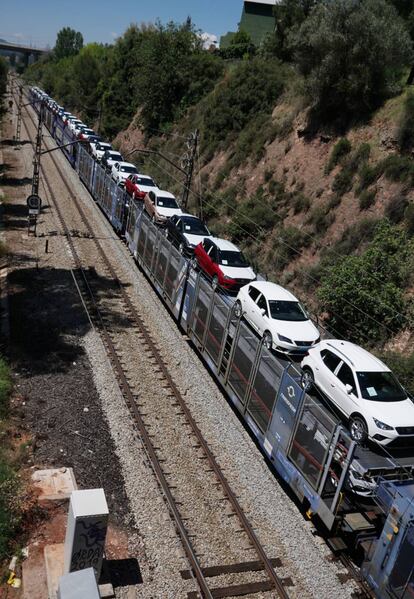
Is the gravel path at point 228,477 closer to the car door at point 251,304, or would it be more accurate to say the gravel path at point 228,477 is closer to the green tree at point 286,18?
the car door at point 251,304

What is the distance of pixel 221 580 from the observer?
395 inches

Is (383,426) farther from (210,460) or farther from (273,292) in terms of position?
(273,292)

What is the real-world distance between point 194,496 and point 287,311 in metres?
7.90

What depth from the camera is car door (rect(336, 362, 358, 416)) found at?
14.0 meters

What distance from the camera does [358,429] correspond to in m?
13.6

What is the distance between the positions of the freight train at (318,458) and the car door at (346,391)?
566 mm

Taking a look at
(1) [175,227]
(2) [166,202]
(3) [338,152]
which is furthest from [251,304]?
(3) [338,152]

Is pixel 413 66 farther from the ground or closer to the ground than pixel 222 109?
farther from the ground

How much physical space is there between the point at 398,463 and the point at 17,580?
8.15 metres

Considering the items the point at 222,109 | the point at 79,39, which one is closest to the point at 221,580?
the point at 222,109

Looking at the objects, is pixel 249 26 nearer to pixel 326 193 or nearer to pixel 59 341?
pixel 326 193

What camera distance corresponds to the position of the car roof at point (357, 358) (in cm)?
1460

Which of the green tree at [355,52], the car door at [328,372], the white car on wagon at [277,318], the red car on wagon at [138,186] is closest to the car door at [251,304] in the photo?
the white car on wagon at [277,318]

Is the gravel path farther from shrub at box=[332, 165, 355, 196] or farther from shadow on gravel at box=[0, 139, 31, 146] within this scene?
shadow on gravel at box=[0, 139, 31, 146]
